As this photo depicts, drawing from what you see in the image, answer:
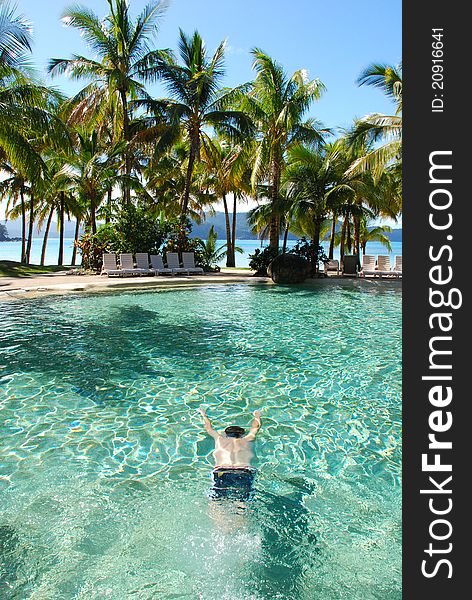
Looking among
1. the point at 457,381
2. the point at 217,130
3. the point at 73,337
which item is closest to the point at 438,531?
the point at 457,381

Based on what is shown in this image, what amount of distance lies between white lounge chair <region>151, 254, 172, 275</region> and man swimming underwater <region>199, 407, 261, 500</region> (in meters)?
15.9

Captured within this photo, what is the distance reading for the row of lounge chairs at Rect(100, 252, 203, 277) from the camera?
62.7 ft

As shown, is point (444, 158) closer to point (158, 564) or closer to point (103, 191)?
point (158, 564)

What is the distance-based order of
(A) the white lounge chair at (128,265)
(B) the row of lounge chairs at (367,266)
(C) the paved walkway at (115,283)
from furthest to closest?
(B) the row of lounge chairs at (367,266), (A) the white lounge chair at (128,265), (C) the paved walkway at (115,283)

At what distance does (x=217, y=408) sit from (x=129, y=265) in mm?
14617

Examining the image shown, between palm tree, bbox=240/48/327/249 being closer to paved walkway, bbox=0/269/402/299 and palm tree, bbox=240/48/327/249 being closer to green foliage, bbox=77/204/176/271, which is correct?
paved walkway, bbox=0/269/402/299

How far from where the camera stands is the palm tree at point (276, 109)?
64.7 ft

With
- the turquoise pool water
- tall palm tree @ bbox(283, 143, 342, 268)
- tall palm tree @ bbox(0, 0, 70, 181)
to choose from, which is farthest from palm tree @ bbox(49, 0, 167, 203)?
the turquoise pool water

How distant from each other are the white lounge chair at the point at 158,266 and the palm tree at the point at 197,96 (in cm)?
250

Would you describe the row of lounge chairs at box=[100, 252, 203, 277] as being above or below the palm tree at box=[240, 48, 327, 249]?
below

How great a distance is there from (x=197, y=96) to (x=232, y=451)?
19155 mm

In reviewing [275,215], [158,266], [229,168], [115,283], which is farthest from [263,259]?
[115,283]

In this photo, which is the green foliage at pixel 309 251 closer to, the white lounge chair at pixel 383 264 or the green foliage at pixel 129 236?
the white lounge chair at pixel 383 264

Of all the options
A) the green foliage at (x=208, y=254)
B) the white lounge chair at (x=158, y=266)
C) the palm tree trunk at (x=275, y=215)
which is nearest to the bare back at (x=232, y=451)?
the white lounge chair at (x=158, y=266)
